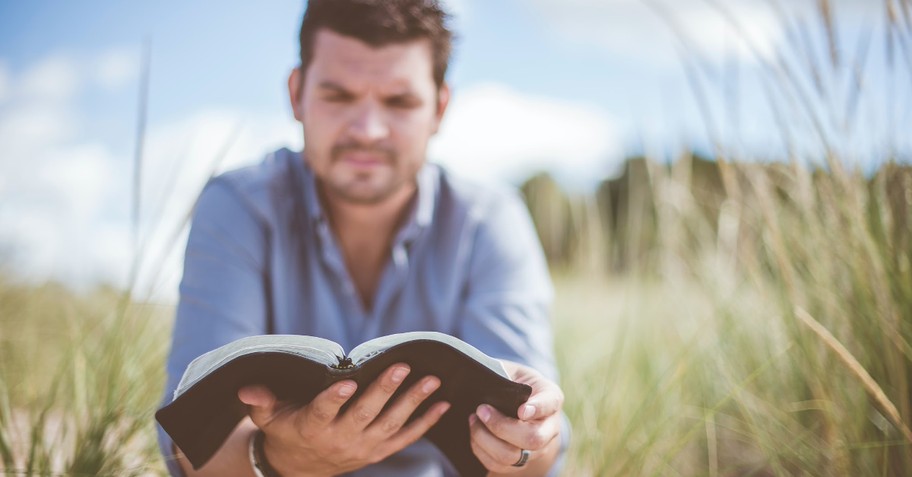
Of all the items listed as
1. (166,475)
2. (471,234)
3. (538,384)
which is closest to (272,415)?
(538,384)

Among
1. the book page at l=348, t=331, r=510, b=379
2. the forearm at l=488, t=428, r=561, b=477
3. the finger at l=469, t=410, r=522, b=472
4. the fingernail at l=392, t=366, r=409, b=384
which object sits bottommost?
the forearm at l=488, t=428, r=561, b=477

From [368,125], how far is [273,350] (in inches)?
31.3

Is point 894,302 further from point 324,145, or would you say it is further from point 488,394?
point 324,145

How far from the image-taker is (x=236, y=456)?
1.20 meters

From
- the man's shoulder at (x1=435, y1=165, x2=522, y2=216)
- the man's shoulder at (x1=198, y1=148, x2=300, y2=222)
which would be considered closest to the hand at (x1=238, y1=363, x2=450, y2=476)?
the man's shoulder at (x1=198, y1=148, x2=300, y2=222)

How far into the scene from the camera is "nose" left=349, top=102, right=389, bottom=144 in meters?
1.54

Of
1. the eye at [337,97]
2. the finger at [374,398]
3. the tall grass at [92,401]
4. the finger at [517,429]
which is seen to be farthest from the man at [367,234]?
the finger at [374,398]

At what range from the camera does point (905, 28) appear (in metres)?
1.32

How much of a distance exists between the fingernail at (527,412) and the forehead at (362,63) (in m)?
0.90

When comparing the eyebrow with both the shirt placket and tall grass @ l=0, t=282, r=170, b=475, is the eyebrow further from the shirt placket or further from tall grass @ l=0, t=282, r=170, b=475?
tall grass @ l=0, t=282, r=170, b=475

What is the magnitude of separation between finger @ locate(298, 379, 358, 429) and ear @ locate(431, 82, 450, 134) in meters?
1.00

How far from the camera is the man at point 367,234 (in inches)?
58.3

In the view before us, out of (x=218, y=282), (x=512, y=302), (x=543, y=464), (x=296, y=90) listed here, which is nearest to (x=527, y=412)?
(x=543, y=464)

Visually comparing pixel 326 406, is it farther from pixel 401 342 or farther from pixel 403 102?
pixel 403 102
